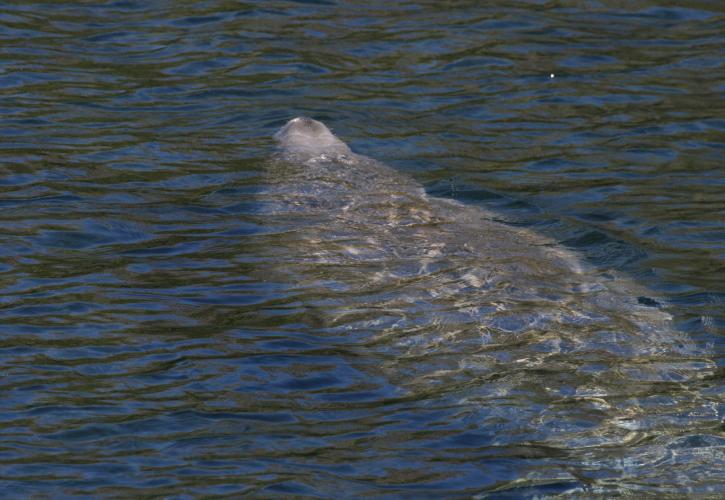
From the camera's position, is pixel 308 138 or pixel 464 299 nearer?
pixel 464 299

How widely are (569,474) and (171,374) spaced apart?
6.97ft

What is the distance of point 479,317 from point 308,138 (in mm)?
3551

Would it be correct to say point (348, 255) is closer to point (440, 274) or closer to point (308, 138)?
point (440, 274)

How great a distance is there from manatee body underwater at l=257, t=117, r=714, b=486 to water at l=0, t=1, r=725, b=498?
23mm

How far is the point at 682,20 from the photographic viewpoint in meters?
13.5

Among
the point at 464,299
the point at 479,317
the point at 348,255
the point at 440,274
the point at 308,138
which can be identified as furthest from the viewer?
the point at 308,138

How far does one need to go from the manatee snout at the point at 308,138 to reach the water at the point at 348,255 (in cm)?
23

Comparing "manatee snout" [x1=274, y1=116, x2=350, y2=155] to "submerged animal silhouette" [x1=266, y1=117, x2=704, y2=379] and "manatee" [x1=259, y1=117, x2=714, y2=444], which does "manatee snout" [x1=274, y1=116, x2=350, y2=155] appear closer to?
"submerged animal silhouette" [x1=266, y1=117, x2=704, y2=379]

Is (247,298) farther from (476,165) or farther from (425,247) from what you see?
(476,165)

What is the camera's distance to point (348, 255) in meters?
7.96

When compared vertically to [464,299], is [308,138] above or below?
above

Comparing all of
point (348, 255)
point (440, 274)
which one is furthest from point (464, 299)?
point (348, 255)

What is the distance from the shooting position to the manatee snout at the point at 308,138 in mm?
9961

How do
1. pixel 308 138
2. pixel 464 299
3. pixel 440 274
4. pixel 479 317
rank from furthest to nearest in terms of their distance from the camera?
pixel 308 138
pixel 440 274
pixel 464 299
pixel 479 317
